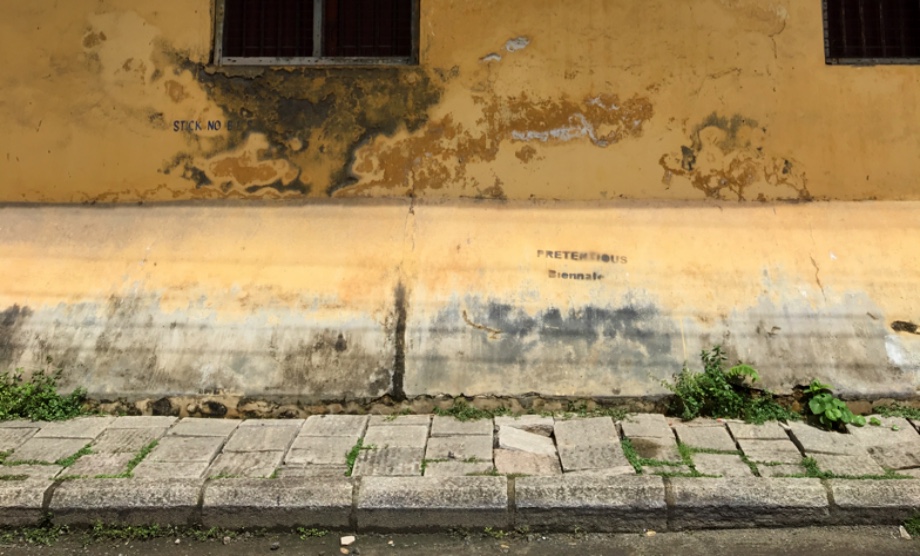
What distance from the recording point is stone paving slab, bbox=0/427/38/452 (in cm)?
412

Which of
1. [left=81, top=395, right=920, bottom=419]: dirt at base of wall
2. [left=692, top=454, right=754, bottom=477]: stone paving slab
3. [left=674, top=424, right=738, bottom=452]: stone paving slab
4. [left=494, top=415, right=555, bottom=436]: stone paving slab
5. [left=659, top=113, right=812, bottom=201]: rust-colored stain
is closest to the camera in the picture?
[left=692, top=454, right=754, bottom=477]: stone paving slab

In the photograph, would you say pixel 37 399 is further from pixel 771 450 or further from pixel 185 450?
pixel 771 450

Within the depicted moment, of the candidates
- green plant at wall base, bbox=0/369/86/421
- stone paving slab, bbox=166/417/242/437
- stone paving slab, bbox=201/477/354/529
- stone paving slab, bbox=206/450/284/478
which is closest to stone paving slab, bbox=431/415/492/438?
stone paving slab, bbox=201/477/354/529

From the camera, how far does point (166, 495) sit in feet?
11.9

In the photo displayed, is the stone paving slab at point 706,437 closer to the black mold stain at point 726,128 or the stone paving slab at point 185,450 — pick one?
the black mold stain at point 726,128

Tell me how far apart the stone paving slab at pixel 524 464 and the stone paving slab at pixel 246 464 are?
1324 mm

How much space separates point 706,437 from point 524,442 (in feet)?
3.83

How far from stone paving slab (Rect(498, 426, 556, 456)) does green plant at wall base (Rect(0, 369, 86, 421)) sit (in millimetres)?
2963

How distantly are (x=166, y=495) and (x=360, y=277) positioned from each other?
6.98 ft

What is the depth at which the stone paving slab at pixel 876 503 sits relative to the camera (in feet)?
11.6

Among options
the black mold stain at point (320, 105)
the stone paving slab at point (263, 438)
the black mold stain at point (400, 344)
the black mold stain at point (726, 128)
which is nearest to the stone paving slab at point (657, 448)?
the black mold stain at point (400, 344)

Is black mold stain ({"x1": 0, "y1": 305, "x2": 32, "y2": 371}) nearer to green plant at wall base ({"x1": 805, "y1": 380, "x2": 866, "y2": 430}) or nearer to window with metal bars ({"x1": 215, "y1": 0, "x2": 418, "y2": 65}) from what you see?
window with metal bars ({"x1": 215, "y1": 0, "x2": 418, "y2": 65})

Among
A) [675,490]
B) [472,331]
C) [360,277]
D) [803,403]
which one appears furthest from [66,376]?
[803,403]

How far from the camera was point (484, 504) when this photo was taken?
3562mm
